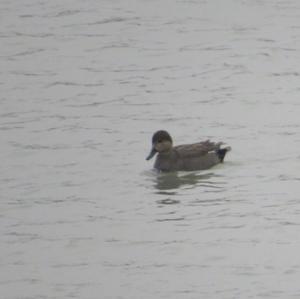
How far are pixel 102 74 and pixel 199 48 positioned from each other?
1.68 meters

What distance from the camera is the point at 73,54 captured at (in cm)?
2386

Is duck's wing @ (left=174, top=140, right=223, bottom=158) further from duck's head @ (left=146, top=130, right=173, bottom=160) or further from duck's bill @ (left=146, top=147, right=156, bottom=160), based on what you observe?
duck's bill @ (left=146, top=147, right=156, bottom=160)

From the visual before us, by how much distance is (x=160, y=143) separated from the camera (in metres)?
19.3

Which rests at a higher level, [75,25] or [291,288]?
[75,25]

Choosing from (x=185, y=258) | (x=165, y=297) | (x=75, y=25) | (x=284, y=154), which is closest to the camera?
(x=165, y=297)

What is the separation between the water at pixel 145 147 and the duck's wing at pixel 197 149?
0.78 feet

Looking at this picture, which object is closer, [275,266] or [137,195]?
[275,266]

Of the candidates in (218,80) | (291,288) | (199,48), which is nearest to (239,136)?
(218,80)

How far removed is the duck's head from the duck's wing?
102 millimetres

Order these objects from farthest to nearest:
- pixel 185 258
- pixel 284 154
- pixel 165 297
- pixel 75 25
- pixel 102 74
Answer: pixel 75 25
pixel 102 74
pixel 284 154
pixel 185 258
pixel 165 297

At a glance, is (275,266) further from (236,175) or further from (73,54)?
(73,54)

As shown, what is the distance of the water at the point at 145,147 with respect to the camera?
1522cm

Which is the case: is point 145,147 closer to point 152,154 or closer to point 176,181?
point 152,154

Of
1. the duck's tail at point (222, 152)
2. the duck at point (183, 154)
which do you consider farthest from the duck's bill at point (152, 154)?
the duck's tail at point (222, 152)
